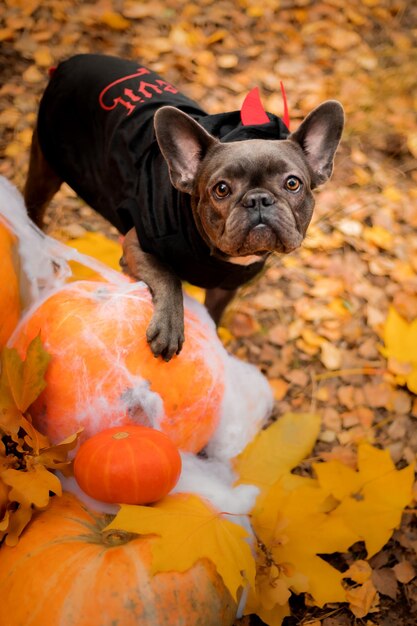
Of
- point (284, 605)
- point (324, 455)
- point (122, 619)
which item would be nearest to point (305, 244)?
point (324, 455)

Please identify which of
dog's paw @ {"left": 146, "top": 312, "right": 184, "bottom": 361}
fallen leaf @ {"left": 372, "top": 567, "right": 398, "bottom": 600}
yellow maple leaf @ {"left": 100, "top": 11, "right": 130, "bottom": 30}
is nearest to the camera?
dog's paw @ {"left": 146, "top": 312, "right": 184, "bottom": 361}

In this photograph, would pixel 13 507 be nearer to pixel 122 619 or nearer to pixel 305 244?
pixel 122 619

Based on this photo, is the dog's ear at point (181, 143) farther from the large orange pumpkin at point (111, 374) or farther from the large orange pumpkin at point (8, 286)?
the large orange pumpkin at point (8, 286)

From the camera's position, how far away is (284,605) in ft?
6.22

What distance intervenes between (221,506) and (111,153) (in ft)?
4.54

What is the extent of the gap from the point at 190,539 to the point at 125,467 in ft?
0.85

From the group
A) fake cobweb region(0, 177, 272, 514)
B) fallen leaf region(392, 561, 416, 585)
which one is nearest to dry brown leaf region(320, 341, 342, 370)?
fake cobweb region(0, 177, 272, 514)

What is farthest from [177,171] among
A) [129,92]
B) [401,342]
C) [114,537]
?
[401,342]

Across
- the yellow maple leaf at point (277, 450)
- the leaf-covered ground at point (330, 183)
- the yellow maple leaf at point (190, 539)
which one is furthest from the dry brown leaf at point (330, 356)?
the yellow maple leaf at point (190, 539)

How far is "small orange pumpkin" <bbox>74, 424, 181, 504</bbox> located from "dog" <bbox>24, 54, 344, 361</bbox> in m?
0.32

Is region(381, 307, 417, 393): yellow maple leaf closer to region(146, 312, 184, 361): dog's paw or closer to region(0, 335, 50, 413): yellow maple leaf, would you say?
region(146, 312, 184, 361): dog's paw

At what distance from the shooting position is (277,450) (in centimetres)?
230

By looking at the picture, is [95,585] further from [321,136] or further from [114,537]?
[321,136]

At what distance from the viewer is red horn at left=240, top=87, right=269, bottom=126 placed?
2.15m
